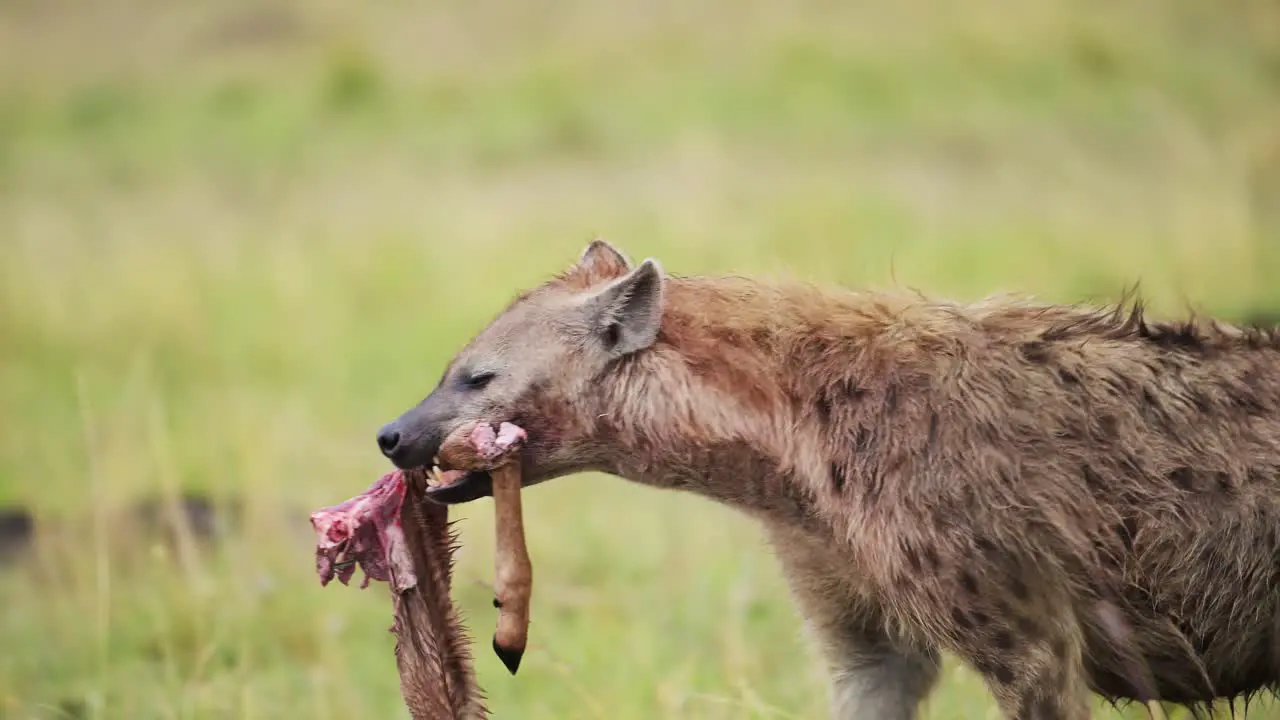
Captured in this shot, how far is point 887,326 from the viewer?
Answer: 282 centimetres

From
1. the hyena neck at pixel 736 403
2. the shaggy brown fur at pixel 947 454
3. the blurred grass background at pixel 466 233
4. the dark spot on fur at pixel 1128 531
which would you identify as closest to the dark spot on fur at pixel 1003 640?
the shaggy brown fur at pixel 947 454

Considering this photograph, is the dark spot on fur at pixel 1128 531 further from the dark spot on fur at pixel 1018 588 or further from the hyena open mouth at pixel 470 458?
the hyena open mouth at pixel 470 458

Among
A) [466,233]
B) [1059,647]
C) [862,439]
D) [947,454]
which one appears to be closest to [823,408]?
[862,439]

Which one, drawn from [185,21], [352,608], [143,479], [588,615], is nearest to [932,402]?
[588,615]

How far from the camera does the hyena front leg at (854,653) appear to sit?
2848 millimetres

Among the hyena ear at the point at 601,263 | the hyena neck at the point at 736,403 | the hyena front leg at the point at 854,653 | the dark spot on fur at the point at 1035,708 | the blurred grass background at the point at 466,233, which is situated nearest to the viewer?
the dark spot on fur at the point at 1035,708

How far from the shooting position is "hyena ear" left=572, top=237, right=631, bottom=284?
2996 mm

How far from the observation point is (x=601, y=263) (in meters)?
3.03

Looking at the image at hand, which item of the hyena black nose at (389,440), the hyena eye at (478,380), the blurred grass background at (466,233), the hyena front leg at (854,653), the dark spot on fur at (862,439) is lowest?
the blurred grass background at (466,233)

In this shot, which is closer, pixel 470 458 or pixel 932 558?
pixel 932 558

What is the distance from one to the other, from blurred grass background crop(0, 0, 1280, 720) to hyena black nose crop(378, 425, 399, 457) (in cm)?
74

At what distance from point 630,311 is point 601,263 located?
0.29 m

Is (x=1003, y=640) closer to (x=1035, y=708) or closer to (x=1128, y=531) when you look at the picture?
(x=1035, y=708)

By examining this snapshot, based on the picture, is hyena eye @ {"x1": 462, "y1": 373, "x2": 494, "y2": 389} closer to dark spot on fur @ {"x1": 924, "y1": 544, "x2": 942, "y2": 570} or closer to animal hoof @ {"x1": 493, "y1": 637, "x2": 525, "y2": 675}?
animal hoof @ {"x1": 493, "y1": 637, "x2": 525, "y2": 675}
